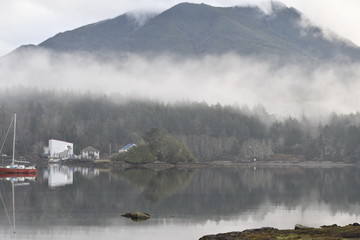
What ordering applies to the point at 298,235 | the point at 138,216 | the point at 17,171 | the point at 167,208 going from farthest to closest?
1. the point at 17,171
2. the point at 167,208
3. the point at 138,216
4. the point at 298,235

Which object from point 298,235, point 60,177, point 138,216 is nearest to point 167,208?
point 138,216

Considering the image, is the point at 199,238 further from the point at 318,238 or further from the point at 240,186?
the point at 240,186

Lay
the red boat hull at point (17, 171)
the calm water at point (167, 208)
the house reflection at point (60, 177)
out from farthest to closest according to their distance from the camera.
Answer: the red boat hull at point (17, 171) → the house reflection at point (60, 177) → the calm water at point (167, 208)

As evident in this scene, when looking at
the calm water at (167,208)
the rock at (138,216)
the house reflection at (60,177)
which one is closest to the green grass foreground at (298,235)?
the calm water at (167,208)

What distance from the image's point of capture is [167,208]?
73.7 m

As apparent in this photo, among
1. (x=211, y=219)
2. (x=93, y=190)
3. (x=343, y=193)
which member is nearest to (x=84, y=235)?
(x=211, y=219)

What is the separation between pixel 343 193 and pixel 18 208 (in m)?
58.9

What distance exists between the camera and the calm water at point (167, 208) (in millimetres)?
55656

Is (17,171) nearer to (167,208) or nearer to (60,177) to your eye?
(60,177)

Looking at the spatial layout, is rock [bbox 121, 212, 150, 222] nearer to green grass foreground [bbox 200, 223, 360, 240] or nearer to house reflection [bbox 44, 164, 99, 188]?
green grass foreground [bbox 200, 223, 360, 240]

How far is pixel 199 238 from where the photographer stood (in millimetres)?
51906

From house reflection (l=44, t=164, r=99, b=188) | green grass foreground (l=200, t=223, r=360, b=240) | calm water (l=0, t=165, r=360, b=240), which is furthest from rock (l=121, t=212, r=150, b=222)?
house reflection (l=44, t=164, r=99, b=188)

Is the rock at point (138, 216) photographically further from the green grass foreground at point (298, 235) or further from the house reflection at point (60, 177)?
the house reflection at point (60, 177)

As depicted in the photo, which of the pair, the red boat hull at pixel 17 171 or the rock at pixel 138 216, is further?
the red boat hull at pixel 17 171
